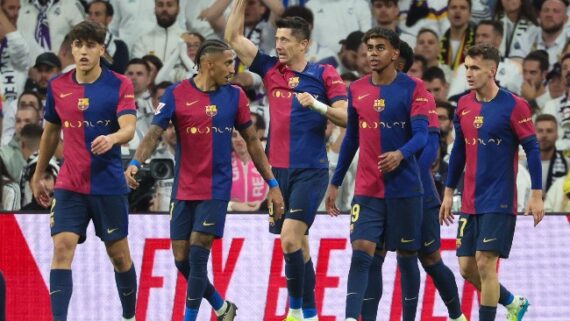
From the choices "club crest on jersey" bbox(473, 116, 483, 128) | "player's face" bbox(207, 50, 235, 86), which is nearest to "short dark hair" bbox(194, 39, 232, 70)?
"player's face" bbox(207, 50, 235, 86)

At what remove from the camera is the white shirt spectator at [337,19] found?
58.6 feet

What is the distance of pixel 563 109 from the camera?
55.9ft

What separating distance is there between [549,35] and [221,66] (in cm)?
665

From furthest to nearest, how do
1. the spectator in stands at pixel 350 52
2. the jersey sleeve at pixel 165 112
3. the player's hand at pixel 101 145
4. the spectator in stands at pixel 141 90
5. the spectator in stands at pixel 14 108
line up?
the spectator in stands at pixel 350 52 → the spectator in stands at pixel 141 90 → the spectator in stands at pixel 14 108 → the jersey sleeve at pixel 165 112 → the player's hand at pixel 101 145

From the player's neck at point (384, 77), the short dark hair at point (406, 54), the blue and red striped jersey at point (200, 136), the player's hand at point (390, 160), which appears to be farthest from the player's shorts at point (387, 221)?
the short dark hair at point (406, 54)

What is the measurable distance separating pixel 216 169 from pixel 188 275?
974 millimetres

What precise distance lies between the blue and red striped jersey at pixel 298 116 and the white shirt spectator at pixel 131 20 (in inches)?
214

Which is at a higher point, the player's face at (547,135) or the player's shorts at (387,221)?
the player's face at (547,135)

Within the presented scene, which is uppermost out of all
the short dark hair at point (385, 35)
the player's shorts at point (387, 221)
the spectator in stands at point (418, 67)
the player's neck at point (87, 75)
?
the short dark hair at point (385, 35)

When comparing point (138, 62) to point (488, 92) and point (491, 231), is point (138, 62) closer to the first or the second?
point (488, 92)

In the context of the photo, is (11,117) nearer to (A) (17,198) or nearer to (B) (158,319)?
(A) (17,198)

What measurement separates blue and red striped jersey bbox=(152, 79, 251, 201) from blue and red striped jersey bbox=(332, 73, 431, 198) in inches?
47.8

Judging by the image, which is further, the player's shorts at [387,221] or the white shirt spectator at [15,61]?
the white shirt spectator at [15,61]

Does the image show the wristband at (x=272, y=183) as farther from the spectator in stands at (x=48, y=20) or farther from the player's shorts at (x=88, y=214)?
the spectator in stands at (x=48, y=20)
